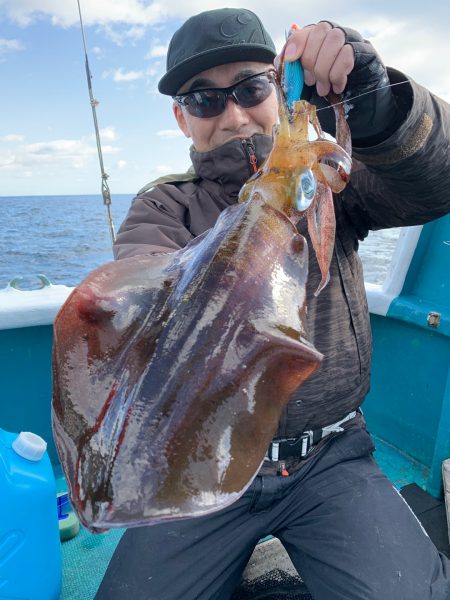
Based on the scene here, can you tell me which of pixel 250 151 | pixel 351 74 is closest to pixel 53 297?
pixel 250 151

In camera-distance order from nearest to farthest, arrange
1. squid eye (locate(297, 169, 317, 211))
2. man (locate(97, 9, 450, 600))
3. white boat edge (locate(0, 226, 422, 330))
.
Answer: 1. squid eye (locate(297, 169, 317, 211))
2. man (locate(97, 9, 450, 600))
3. white boat edge (locate(0, 226, 422, 330))

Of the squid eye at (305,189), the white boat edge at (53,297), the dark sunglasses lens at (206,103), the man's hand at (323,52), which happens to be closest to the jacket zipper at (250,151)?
the dark sunglasses lens at (206,103)

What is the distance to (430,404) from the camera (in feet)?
12.7

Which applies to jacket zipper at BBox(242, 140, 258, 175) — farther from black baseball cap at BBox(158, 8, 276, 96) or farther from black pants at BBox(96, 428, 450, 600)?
black pants at BBox(96, 428, 450, 600)

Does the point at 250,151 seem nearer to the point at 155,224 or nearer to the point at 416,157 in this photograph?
the point at 155,224

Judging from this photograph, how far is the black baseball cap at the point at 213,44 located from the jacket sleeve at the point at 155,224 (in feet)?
2.10

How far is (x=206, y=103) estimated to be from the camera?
2637 mm

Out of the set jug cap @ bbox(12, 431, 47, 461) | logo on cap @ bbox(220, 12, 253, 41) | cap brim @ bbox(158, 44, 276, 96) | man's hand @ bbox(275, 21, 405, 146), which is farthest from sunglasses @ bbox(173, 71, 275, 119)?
jug cap @ bbox(12, 431, 47, 461)

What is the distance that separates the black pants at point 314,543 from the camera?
2.00m

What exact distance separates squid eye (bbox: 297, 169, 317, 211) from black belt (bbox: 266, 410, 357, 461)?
4.48 feet

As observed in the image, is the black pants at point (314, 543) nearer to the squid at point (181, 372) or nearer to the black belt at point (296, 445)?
the black belt at point (296, 445)

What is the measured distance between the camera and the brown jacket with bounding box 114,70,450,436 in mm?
1966

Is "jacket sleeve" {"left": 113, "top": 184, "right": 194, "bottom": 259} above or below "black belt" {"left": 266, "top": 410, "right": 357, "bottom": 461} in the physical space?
above

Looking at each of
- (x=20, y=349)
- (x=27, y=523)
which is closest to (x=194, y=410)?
(x=27, y=523)
